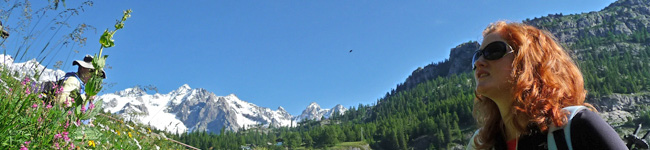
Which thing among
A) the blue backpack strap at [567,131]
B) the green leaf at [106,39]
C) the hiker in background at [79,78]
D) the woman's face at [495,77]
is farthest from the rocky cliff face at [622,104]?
the green leaf at [106,39]

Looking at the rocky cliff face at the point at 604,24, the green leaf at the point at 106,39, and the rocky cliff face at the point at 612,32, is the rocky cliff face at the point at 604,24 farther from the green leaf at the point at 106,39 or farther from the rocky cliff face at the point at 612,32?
the green leaf at the point at 106,39

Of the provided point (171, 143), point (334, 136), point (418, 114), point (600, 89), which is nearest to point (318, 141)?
point (334, 136)

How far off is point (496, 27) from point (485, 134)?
1.65ft

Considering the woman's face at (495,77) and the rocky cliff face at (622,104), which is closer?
the woman's face at (495,77)

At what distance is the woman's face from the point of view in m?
1.72

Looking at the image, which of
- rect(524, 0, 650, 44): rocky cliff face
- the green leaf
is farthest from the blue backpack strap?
rect(524, 0, 650, 44): rocky cliff face

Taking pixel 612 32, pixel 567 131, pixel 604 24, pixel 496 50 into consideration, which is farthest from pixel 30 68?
pixel 604 24

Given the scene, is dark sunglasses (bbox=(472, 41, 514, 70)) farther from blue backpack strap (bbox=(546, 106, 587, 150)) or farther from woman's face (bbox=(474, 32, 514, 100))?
blue backpack strap (bbox=(546, 106, 587, 150))

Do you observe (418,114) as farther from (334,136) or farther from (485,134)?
(485,134)

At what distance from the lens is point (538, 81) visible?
1637 millimetres

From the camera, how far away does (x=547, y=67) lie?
1.65m

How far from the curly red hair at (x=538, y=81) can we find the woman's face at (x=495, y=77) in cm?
4

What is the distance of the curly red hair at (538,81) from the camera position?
150cm

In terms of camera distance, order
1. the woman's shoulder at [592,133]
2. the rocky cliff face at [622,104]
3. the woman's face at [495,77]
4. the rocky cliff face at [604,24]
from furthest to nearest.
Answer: the rocky cliff face at [604,24] → the rocky cliff face at [622,104] → the woman's face at [495,77] → the woman's shoulder at [592,133]
